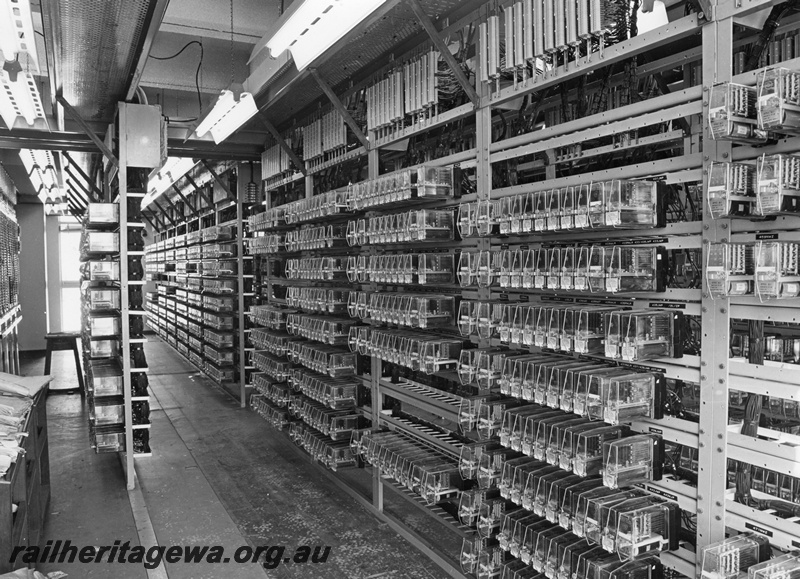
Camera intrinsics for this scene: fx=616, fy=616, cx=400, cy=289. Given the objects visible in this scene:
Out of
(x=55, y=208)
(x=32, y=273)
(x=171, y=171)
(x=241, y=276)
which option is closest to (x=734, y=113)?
(x=241, y=276)

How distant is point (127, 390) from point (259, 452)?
1.37 meters

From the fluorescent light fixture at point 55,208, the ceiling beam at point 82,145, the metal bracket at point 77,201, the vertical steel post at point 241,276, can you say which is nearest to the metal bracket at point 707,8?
the ceiling beam at point 82,145

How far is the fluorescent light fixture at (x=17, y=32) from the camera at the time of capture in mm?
2367

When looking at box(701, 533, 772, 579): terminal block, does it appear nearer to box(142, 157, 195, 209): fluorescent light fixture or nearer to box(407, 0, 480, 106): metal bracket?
box(407, 0, 480, 106): metal bracket

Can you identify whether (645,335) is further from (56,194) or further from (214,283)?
(56,194)

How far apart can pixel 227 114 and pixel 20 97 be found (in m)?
1.24

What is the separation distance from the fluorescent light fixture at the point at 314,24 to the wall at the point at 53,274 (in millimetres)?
12255

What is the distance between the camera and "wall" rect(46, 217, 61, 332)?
43.4 ft

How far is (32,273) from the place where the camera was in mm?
12281

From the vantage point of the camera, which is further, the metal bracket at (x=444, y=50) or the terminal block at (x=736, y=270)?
the metal bracket at (x=444, y=50)

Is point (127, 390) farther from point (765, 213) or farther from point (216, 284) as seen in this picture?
point (765, 213)

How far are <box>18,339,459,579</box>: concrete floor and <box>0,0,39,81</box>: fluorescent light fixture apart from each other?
2.71 m

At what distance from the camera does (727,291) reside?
187cm

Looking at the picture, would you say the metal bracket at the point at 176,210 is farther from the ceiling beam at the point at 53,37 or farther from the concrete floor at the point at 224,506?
the ceiling beam at the point at 53,37
